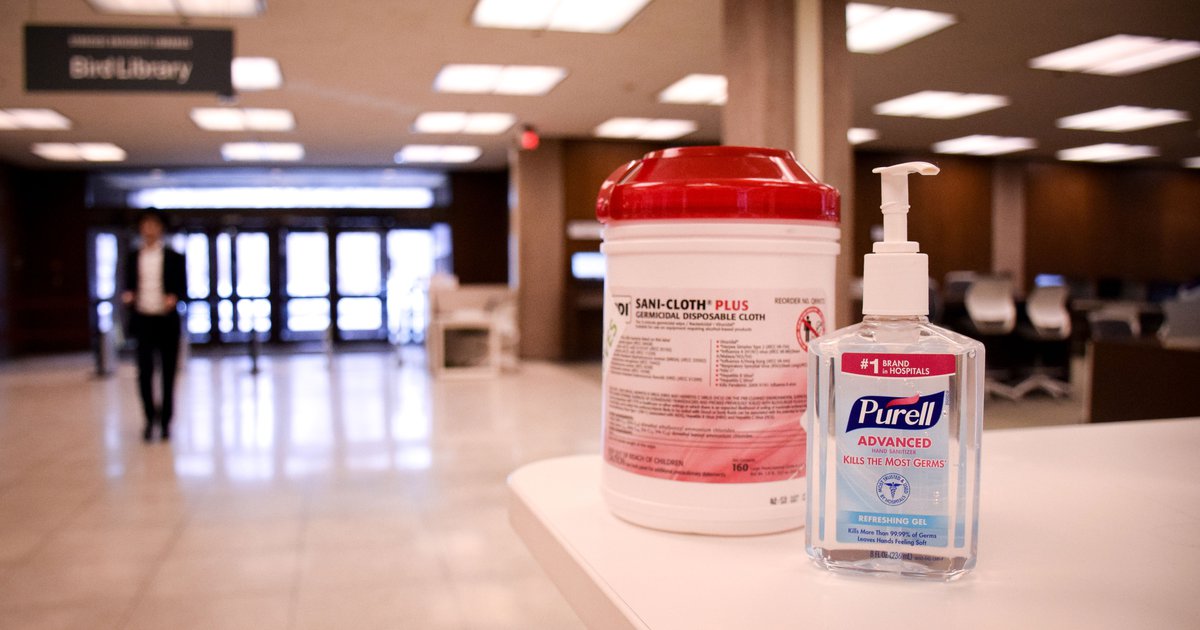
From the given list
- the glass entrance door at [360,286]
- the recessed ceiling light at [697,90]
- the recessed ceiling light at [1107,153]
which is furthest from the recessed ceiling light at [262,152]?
the recessed ceiling light at [1107,153]

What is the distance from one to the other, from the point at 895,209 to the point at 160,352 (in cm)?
626

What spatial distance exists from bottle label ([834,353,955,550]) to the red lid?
4.9 inches

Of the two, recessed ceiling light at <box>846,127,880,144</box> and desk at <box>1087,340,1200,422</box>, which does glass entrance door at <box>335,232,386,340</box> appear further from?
desk at <box>1087,340,1200,422</box>

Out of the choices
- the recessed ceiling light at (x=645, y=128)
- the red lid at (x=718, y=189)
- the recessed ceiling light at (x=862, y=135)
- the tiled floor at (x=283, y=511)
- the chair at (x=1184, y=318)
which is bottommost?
the tiled floor at (x=283, y=511)

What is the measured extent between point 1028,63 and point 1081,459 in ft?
27.4

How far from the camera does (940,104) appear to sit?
394 inches

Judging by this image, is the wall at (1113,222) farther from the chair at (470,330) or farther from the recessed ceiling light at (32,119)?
the recessed ceiling light at (32,119)

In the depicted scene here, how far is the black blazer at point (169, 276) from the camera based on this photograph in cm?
587

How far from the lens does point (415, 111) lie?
33.7 feet

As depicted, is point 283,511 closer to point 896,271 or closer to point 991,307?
→ point 896,271

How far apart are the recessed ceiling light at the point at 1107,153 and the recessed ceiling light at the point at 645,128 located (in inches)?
246

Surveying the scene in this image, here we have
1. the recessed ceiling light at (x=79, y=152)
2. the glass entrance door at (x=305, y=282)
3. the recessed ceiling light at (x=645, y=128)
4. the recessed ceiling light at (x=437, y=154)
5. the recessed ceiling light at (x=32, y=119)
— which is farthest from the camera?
the glass entrance door at (x=305, y=282)

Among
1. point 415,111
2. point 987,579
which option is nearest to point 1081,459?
point 987,579

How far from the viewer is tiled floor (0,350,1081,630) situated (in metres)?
2.81
